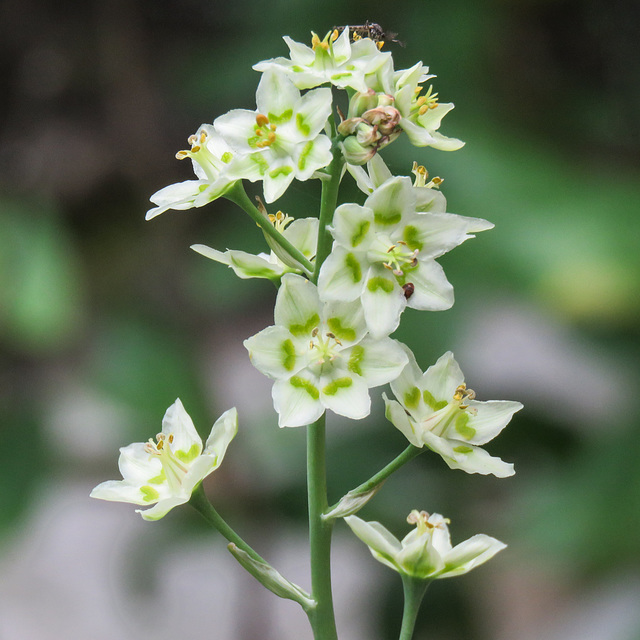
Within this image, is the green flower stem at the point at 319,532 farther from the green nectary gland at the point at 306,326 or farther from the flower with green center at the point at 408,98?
the flower with green center at the point at 408,98

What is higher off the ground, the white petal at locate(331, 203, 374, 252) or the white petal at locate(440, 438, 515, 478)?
the white petal at locate(331, 203, 374, 252)

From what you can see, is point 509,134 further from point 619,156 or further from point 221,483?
point 221,483

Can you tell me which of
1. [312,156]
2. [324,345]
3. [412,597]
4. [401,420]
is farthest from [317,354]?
[412,597]

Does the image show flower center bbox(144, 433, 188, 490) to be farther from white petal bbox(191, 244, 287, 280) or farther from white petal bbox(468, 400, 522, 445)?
white petal bbox(468, 400, 522, 445)

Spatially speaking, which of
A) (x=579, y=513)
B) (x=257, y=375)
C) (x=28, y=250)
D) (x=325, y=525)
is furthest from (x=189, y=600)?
(x=325, y=525)

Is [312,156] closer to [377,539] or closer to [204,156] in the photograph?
[204,156]

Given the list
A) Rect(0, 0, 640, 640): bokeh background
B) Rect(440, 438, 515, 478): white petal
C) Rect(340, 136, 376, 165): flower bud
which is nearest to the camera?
Rect(340, 136, 376, 165): flower bud

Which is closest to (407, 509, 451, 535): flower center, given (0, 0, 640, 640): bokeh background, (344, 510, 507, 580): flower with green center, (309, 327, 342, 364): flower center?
(344, 510, 507, 580): flower with green center
